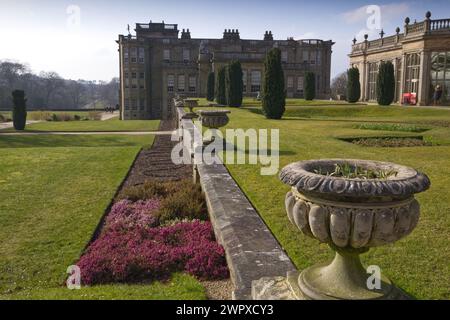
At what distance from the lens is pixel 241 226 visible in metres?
6.26

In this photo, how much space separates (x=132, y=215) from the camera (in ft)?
30.5

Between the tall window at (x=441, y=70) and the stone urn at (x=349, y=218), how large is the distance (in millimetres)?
34293

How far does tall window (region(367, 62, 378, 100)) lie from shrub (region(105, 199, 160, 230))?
131ft

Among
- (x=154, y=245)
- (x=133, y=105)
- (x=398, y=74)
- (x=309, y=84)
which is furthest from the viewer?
(x=133, y=105)

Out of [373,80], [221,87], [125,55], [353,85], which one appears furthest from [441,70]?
[125,55]

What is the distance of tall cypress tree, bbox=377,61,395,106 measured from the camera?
3306 centimetres

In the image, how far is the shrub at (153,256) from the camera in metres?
5.99

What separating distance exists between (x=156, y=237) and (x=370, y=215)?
4.78 metres

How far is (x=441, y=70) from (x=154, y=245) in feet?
110

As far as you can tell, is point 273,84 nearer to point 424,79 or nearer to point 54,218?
point 424,79

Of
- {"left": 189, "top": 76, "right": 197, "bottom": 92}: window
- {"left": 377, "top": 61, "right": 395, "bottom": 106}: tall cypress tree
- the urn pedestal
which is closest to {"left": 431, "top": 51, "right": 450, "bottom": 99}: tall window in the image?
{"left": 377, "top": 61, "right": 395, "bottom": 106}: tall cypress tree
